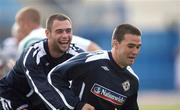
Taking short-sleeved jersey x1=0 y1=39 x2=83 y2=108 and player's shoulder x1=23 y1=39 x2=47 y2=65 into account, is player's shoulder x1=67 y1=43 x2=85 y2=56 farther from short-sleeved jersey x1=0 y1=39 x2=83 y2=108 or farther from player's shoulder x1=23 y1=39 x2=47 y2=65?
player's shoulder x1=23 y1=39 x2=47 y2=65

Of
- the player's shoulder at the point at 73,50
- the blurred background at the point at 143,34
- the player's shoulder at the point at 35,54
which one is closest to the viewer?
the player's shoulder at the point at 35,54

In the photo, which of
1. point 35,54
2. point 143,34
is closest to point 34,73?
point 35,54

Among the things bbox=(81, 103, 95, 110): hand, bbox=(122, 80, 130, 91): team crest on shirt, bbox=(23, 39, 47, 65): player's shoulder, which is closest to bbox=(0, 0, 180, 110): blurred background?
bbox=(23, 39, 47, 65): player's shoulder

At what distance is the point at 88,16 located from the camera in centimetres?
2870

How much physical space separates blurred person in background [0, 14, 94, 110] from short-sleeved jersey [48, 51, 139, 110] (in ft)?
0.68

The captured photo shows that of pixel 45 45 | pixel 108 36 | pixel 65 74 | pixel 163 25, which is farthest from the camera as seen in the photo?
pixel 163 25

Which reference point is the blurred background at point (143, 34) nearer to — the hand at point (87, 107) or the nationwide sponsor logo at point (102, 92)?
the nationwide sponsor logo at point (102, 92)

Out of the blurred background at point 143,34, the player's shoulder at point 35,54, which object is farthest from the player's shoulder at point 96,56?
the blurred background at point 143,34

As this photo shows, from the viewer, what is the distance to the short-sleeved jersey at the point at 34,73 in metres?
10.9

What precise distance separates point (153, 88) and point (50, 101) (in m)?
18.5

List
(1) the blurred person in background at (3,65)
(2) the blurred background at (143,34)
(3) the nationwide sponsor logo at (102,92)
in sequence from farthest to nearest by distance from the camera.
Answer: (2) the blurred background at (143,34)
(1) the blurred person in background at (3,65)
(3) the nationwide sponsor logo at (102,92)

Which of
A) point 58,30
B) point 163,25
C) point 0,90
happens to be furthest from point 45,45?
point 163,25

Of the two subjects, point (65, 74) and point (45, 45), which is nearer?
point (65, 74)

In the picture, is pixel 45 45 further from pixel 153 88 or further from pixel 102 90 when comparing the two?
pixel 153 88
